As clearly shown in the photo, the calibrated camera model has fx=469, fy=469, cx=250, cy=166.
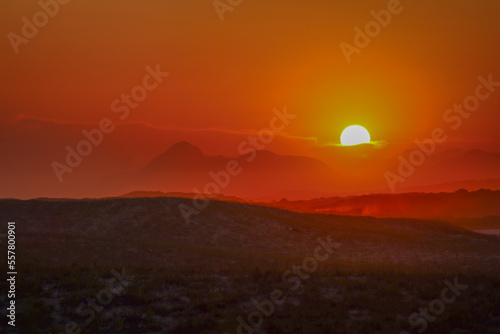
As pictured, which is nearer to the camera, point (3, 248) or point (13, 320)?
point (13, 320)

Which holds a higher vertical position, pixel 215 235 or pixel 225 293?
pixel 215 235

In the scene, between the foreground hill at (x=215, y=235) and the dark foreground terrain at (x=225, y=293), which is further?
the foreground hill at (x=215, y=235)

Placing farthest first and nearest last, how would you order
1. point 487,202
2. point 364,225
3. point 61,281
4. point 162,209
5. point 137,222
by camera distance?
point 487,202
point 364,225
point 162,209
point 137,222
point 61,281

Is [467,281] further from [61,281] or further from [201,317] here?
[61,281]

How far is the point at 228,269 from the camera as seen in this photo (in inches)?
1026

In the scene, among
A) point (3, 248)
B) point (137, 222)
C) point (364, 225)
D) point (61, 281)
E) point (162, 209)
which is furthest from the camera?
point (364, 225)

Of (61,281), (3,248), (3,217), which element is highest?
(3,217)

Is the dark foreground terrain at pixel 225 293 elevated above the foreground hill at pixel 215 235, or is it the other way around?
the foreground hill at pixel 215 235

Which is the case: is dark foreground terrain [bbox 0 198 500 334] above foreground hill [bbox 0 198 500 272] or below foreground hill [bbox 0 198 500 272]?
below

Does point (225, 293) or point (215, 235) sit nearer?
point (225, 293)

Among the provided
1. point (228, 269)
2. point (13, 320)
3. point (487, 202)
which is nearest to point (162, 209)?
point (228, 269)

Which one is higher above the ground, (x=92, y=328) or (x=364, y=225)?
(x=364, y=225)

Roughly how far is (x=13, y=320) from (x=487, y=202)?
697 feet

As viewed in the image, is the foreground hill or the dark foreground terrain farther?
the foreground hill
